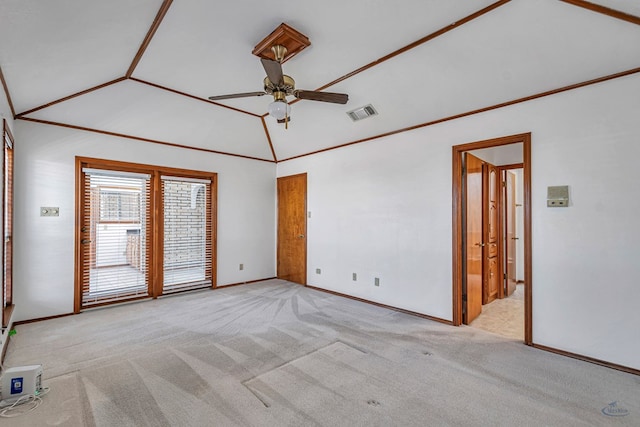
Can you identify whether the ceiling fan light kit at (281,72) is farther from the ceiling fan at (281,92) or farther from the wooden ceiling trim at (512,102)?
the wooden ceiling trim at (512,102)

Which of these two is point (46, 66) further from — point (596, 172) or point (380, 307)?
point (596, 172)

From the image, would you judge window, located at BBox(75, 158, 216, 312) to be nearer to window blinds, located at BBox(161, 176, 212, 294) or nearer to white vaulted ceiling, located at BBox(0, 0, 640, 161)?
window blinds, located at BBox(161, 176, 212, 294)

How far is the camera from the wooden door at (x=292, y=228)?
562 centimetres

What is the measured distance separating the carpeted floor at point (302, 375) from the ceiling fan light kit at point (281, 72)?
7.37ft

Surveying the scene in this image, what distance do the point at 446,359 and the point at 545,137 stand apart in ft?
7.77

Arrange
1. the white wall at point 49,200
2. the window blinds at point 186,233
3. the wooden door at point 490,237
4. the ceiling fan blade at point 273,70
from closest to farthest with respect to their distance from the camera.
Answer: the ceiling fan blade at point 273,70 → the white wall at point 49,200 → the wooden door at point 490,237 → the window blinds at point 186,233

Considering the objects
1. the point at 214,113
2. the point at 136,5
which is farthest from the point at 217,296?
the point at 136,5

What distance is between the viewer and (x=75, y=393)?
2.18m

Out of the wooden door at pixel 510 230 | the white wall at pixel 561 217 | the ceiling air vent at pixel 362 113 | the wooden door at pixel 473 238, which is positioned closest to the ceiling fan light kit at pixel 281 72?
the ceiling air vent at pixel 362 113

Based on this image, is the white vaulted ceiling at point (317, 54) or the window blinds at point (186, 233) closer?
the white vaulted ceiling at point (317, 54)

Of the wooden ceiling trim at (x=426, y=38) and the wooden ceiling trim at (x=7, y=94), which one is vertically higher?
the wooden ceiling trim at (x=426, y=38)

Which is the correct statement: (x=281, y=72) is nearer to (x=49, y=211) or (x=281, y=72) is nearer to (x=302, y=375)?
(x=302, y=375)

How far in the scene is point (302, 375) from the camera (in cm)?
241

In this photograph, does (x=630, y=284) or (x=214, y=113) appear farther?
(x=214, y=113)
